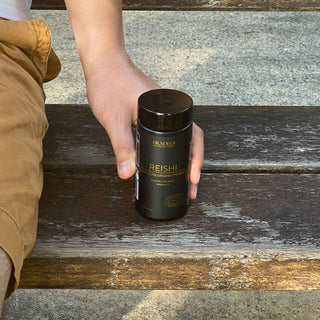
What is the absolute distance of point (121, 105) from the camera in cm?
125

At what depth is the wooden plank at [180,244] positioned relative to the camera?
1.09 m

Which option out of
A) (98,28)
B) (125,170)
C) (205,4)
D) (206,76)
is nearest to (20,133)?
(125,170)

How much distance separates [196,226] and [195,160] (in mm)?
135

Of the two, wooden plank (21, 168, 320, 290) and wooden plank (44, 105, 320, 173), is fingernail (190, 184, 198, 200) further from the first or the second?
wooden plank (44, 105, 320, 173)

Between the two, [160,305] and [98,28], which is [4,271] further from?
[160,305]

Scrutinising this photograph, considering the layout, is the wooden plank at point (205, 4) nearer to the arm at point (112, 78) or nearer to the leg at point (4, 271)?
the arm at point (112, 78)

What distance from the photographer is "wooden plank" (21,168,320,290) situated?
1.09 m

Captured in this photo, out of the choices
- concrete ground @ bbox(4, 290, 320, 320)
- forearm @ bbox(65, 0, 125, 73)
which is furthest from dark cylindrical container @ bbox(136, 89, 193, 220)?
concrete ground @ bbox(4, 290, 320, 320)

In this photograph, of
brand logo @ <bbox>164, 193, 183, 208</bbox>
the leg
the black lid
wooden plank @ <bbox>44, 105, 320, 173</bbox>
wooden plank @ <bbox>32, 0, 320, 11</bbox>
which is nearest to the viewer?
the leg

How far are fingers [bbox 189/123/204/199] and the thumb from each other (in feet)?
0.40

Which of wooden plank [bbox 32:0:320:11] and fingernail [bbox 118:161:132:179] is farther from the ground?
wooden plank [bbox 32:0:320:11]

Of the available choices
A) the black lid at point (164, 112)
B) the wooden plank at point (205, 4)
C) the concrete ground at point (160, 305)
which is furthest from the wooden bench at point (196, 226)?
the concrete ground at point (160, 305)

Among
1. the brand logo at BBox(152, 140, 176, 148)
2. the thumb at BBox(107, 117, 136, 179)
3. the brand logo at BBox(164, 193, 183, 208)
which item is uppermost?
the brand logo at BBox(152, 140, 176, 148)

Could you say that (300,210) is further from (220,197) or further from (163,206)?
(163,206)
